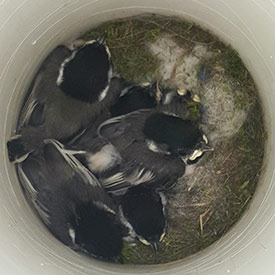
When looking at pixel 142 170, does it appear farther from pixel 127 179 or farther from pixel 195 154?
pixel 195 154

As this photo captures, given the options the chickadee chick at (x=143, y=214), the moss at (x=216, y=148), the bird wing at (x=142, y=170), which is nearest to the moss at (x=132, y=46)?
the moss at (x=216, y=148)

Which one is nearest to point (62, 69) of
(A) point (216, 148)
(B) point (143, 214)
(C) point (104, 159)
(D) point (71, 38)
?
(D) point (71, 38)

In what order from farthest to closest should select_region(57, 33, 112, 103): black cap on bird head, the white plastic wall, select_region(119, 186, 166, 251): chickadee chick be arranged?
select_region(119, 186, 166, 251): chickadee chick < select_region(57, 33, 112, 103): black cap on bird head < the white plastic wall

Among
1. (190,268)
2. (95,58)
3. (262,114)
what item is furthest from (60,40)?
(190,268)

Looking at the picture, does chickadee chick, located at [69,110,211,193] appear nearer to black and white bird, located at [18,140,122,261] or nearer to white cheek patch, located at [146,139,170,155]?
white cheek patch, located at [146,139,170,155]

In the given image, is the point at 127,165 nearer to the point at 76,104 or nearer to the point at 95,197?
the point at 95,197

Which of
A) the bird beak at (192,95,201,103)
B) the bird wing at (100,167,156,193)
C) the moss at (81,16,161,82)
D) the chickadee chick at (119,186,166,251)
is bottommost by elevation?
the chickadee chick at (119,186,166,251)

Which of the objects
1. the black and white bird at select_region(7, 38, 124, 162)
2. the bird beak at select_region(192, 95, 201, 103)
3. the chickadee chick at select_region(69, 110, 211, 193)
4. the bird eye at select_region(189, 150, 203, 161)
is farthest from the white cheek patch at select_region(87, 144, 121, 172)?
the bird beak at select_region(192, 95, 201, 103)
